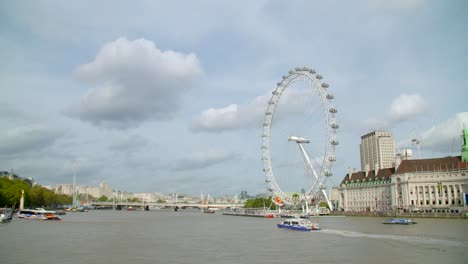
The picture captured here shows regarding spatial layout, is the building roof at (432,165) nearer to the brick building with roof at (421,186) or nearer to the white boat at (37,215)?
the brick building with roof at (421,186)

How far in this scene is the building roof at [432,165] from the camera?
326ft

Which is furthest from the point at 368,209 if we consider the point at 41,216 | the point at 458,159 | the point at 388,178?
the point at 41,216

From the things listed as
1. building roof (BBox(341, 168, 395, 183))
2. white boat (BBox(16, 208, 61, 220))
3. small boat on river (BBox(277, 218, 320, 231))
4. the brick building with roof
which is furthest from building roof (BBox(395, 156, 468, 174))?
white boat (BBox(16, 208, 61, 220))

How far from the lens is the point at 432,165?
342ft

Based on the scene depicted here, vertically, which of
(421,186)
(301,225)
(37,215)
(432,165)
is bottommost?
(301,225)

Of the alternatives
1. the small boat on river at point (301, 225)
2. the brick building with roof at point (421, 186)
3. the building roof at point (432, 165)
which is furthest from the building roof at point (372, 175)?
the small boat on river at point (301, 225)

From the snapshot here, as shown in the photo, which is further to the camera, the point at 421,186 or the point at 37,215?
the point at 421,186

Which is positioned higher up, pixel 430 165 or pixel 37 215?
pixel 430 165

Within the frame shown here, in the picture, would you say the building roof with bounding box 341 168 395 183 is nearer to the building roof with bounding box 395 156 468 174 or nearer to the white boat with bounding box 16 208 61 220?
the building roof with bounding box 395 156 468 174

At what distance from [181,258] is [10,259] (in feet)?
35.7

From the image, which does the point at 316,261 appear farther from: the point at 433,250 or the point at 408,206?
the point at 408,206

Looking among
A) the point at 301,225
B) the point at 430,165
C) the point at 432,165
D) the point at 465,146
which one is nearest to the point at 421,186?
the point at 430,165

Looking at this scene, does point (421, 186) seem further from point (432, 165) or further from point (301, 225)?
point (301, 225)

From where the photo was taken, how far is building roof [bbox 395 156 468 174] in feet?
326
